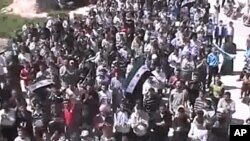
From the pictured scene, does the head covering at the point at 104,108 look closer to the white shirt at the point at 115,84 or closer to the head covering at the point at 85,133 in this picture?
the head covering at the point at 85,133

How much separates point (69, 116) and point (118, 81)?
Answer: 6.40ft

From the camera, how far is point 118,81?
16906 mm

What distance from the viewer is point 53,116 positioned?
15367 mm

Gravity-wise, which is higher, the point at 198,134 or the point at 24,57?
the point at 24,57

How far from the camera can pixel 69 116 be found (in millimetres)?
15375

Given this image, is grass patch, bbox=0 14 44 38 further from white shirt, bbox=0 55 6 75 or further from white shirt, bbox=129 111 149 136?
white shirt, bbox=129 111 149 136

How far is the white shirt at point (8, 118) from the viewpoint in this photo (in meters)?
15.1

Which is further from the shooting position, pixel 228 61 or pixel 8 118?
pixel 228 61

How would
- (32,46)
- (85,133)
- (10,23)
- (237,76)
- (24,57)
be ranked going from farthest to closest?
1. (10,23)
2. (237,76)
3. (32,46)
4. (24,57)
5. (85,133)

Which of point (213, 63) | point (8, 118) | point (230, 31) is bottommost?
point (8, 118)

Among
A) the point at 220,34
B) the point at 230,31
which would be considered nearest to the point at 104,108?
the point at 220,34

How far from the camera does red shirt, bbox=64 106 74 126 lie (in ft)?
50.4

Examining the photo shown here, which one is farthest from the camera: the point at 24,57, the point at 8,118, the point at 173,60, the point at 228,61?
the point at 228,61

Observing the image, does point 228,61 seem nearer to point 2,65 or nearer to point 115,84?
point 115,84
